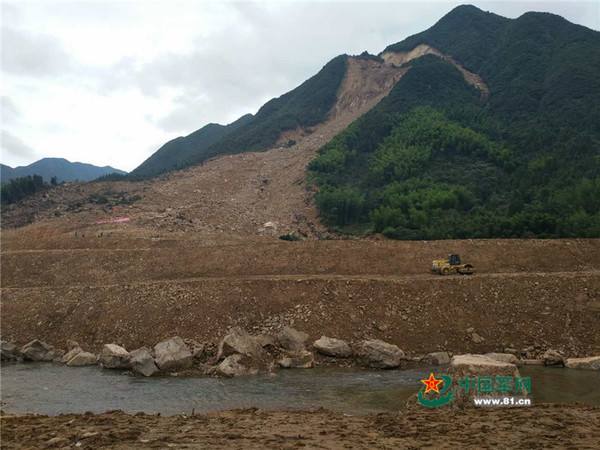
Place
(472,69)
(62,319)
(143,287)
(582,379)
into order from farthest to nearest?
(472,69)
(143,287)
(62,319)
(582,379)

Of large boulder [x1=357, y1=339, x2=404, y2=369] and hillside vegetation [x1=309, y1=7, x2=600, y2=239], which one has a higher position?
hillside vegetation [x1=309, y1=7, x2=600, y2=239]

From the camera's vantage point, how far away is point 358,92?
93.2 meters

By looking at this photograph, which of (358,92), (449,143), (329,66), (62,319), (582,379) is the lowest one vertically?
(582,379)

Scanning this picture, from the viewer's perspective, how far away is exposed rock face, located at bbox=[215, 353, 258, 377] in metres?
16.3

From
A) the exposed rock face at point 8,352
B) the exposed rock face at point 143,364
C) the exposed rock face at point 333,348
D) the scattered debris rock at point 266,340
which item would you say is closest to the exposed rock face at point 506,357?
the exposed rock face at point 333,348

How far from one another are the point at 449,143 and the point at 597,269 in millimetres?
34047

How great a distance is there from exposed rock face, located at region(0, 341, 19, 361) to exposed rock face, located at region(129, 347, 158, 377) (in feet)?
21.5

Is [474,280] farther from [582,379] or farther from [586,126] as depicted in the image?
[586,126]

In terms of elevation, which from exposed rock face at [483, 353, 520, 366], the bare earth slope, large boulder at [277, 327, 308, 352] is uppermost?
the bare earth slope

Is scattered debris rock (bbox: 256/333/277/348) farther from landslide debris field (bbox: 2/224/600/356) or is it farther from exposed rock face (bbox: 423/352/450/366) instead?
exposed rock face (bbox: 423/352/450/366)

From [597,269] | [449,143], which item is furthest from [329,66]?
[597,269]

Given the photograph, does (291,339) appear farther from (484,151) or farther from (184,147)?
(184,147)

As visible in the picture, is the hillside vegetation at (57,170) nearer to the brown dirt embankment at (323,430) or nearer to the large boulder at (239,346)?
the large boulder at (239,346)

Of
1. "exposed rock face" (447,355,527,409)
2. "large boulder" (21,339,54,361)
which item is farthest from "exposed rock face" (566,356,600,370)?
"large boulder" (21,339,54,361)
